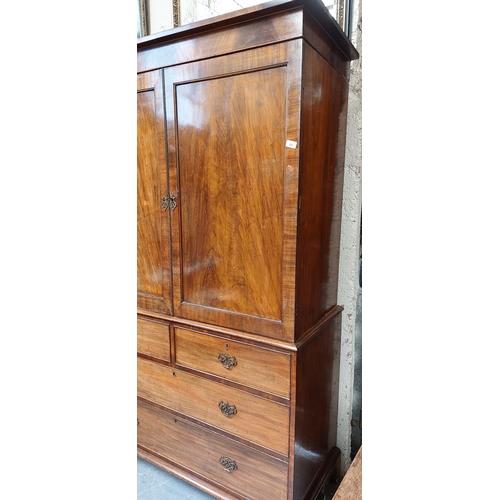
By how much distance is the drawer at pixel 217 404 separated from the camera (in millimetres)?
1214

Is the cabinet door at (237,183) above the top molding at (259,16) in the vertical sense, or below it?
below

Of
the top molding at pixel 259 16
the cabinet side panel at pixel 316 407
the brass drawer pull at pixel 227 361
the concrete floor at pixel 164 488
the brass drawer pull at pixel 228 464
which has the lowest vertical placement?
the concrete floor at pixel 164 488

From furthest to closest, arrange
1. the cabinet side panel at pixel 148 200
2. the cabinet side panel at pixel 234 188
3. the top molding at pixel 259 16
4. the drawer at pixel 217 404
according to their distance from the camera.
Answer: the cabinet side panel at pixel 148 200, the drawer at pixel 217 404, the cabinet side panel at pixel 234 188, the top molding at pixel 259 16

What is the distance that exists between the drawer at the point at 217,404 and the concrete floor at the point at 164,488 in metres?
0.37

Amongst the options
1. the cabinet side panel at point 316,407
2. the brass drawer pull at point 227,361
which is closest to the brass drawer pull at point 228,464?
the cabinet side panel at point 316,407

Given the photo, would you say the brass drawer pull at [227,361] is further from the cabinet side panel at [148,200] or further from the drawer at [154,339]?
the cabinet side panel at [148,200]

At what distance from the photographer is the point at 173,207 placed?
4.32 ft

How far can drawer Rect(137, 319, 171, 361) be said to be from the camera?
1.44 meters
